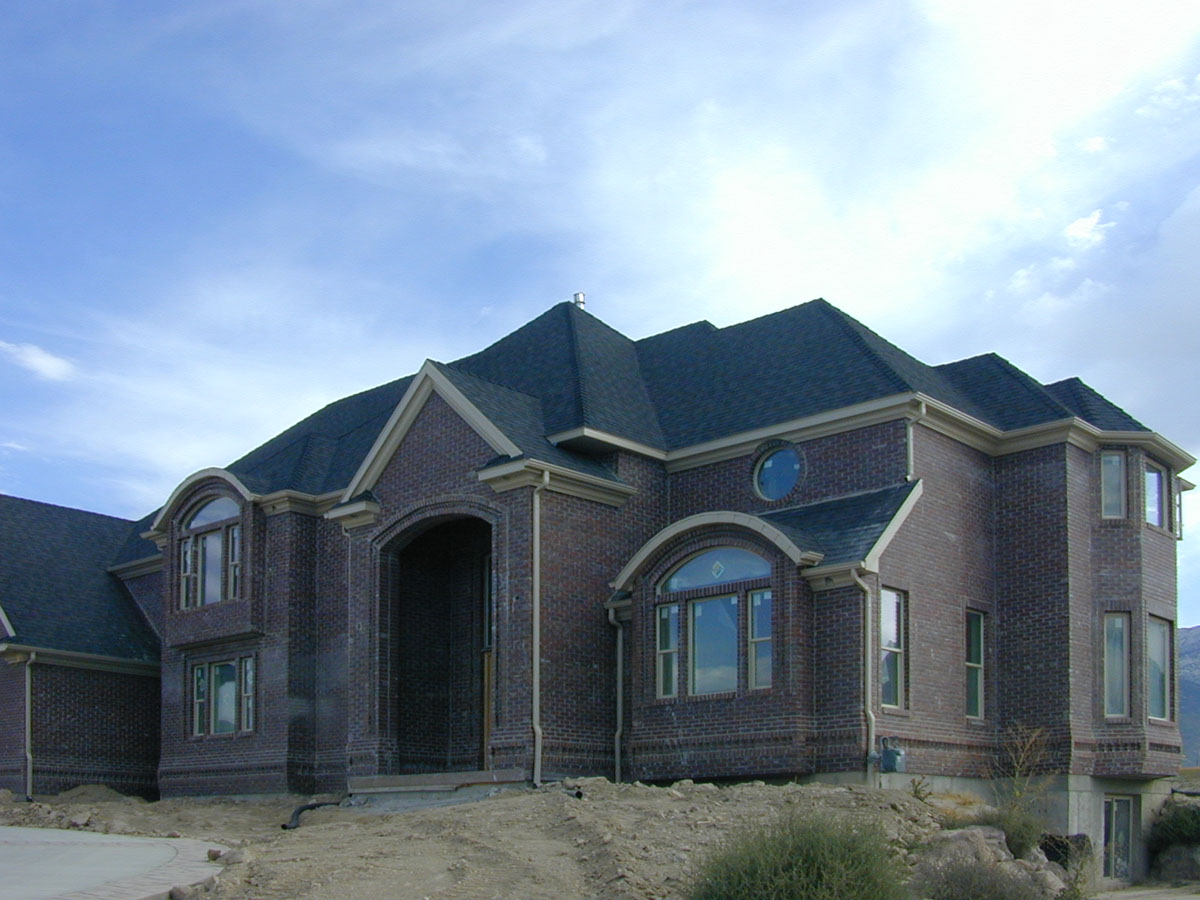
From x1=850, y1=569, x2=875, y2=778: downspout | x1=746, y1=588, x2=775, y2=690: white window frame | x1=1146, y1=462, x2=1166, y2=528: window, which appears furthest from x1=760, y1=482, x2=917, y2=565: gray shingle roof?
x1=1146, y1=462, x2=1166, y2=528: window

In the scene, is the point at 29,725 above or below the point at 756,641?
below

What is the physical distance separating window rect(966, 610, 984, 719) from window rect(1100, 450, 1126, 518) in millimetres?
2798

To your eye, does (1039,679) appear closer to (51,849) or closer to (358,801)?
(358,801)

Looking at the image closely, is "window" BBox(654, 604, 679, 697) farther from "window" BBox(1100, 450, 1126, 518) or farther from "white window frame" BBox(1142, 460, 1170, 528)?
"white window frame" BBox(1142, 460, 1170, 528)

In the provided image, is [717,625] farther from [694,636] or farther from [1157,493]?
[1157,493]

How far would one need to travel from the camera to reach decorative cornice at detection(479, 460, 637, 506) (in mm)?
22203

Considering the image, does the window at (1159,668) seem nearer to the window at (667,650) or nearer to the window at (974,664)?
the window at (974,664)

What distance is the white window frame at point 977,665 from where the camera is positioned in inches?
886

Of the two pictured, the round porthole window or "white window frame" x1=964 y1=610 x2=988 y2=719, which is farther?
the round porthole window

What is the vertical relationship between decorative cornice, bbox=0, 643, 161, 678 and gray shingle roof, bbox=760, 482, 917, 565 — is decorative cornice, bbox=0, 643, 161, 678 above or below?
below

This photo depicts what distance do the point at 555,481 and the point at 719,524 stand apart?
2928 millimetres

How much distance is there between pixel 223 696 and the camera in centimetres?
2930

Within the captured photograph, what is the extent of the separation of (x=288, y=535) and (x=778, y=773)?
12.0m

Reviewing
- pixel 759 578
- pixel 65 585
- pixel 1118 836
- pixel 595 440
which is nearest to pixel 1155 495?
pixel 1118 836
